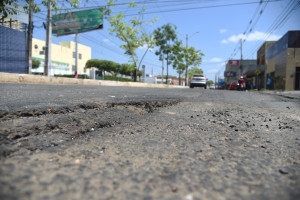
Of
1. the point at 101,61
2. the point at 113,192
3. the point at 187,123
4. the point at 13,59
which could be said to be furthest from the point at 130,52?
the point at 101,61

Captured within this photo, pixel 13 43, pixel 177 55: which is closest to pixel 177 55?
pixel 177 55

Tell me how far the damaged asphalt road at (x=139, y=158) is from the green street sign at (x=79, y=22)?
2354cm

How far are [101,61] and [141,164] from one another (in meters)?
52.9

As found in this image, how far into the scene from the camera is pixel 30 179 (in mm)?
854

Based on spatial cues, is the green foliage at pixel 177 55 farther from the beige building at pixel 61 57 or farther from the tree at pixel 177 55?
the beige building at pixel 61 57

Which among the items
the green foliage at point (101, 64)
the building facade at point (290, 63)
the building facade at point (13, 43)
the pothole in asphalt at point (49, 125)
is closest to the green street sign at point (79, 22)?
the building facade at point (13, 43)

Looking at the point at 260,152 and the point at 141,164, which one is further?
the point at 260,152

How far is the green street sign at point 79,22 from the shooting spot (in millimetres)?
23297

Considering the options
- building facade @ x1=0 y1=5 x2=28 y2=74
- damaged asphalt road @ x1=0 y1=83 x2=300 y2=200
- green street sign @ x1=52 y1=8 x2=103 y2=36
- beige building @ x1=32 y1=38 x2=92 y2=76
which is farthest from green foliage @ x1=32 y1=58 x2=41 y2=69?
damaged asphalt road @ x1=0 y1=83 x2=300 y2=200

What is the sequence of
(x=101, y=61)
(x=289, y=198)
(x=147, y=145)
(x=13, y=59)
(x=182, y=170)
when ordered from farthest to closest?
(x=101, y=61) < (x=13, y=59) < (x=147, y=145) < (x=182, y=170) < (x=289, y=198)

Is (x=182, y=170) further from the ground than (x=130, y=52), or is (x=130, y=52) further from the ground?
(x=130, y=52)

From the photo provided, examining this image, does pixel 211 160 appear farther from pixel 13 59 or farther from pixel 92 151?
pixel 13 59

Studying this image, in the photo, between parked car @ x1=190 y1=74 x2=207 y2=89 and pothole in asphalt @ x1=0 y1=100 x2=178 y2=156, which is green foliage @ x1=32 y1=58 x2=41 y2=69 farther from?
pothole in asphalt @ x1=0 y1=100 x2=178 y2=156

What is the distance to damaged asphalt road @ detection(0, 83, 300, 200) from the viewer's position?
828 mm
